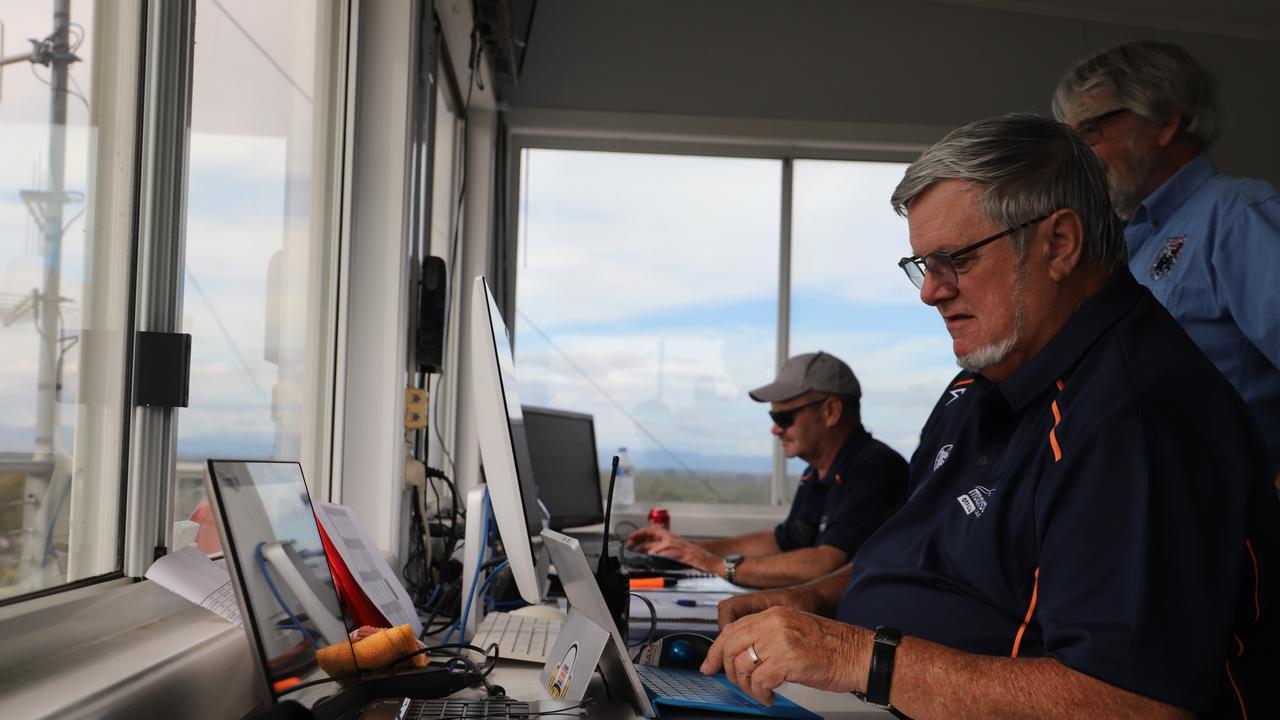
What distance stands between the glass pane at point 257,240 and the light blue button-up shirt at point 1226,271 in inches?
69.8

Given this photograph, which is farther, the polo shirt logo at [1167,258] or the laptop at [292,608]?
the polo shirt logo at [1167,258]

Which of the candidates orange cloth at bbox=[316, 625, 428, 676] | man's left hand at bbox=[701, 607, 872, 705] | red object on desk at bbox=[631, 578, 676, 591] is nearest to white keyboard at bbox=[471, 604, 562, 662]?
orange cloth at bbox=[316, 625, 428, 676]

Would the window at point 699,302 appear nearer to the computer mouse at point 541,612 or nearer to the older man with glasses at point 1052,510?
the computer mouse at point 541,612

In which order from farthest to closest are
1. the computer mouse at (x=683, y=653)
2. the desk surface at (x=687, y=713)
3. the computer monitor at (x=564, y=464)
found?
the computer monitor at (x=564, y=464)
the computer mouse at (x=683, y=653)
the desk surface at (x=687, y=713)

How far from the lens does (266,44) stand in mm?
1699

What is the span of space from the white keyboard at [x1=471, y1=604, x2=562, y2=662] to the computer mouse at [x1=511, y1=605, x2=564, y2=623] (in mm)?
34

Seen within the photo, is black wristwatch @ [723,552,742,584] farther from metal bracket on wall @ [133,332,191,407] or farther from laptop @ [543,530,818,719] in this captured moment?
metal bracket on wall @ [133,332,191,407]

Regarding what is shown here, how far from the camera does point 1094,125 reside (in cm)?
215

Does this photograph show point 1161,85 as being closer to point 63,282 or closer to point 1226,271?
point 1226,271

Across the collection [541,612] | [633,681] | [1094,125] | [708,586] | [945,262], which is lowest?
[708,586]

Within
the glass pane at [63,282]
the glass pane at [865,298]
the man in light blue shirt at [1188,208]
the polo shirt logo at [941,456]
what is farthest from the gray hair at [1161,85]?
the glass pane at [865,298]

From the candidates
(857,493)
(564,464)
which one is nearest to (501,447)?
(564,464)

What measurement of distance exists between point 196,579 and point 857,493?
2.24m

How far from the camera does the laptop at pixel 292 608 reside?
33.5 inches
